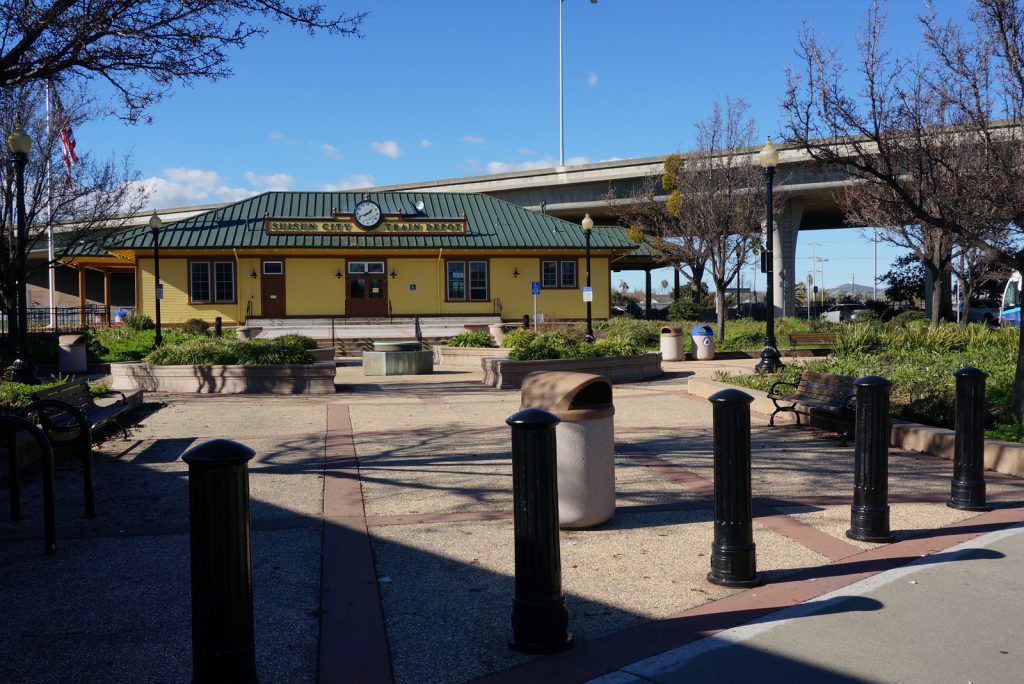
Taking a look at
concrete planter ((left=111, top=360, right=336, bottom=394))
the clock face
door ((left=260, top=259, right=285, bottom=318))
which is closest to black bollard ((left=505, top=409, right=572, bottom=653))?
concrete planter ((left=111, top=360, right=336, bottom=394))

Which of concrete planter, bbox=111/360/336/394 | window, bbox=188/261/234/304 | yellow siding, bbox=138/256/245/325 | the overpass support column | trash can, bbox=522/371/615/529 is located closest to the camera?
trash can, bbox=522/371/615/529

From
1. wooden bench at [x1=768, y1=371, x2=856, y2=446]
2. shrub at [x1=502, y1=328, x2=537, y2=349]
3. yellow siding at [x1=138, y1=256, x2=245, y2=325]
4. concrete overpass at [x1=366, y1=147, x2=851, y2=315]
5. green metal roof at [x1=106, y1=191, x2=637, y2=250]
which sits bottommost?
wooden bench at [x1=768, y1=371, x2=856, y2=446]

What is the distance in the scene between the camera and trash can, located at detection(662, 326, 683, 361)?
24016mm

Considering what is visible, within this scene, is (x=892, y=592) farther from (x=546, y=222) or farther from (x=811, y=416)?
(x=546, y=222)

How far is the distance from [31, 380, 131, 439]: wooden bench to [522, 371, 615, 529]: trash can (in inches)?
182

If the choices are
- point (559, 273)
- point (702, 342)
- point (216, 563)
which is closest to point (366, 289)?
point (559, 273)

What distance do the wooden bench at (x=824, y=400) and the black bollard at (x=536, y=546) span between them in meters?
6.49

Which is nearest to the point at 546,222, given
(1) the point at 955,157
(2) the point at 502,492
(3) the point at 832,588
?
(1) the point at 955,157

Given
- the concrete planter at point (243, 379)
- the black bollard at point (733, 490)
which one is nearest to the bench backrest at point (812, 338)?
the concrete planter at point (243, 379)

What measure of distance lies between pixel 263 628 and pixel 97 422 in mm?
5714

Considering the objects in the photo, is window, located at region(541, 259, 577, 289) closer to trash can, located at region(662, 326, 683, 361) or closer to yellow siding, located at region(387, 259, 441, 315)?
yellow siding, located at region(387, 259, 441, 315)

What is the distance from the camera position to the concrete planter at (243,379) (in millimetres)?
15930

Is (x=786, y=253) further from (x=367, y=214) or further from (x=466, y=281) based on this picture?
(x=367, y=214)

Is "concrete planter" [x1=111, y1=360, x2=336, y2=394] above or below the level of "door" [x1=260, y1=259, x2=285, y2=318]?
below
